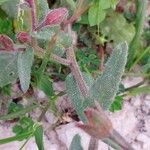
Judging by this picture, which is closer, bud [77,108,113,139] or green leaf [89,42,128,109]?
bud [77,108,113,139]

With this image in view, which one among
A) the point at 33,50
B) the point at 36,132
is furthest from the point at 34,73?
the point at 33,50

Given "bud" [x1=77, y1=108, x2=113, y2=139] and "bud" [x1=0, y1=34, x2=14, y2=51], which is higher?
"bud" [x1=0, y1=34, x2=14, y2=51]

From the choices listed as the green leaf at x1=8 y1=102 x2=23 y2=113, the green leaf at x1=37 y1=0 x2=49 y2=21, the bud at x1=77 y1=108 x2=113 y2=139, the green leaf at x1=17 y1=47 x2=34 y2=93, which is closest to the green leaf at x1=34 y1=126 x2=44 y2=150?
the green leaf at x1=8 y1=102 x2=23 y2=113

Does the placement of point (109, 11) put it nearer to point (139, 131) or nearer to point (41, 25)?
point (139, 131)

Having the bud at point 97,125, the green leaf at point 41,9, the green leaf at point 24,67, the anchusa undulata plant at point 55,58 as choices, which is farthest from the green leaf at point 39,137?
the bud at point 97,125

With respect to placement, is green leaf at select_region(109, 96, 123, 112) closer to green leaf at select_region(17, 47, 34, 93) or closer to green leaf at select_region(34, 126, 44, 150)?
green leaf at select_region(34, 126, 44, 150)

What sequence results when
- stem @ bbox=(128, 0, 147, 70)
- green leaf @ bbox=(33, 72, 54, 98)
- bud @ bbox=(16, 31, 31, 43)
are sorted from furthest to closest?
1. stem @ bbox=(128, 0, 147, 70)
2. green leaf @ bbox=(33, 72, 54, 98)
3. bud @ bbox=(16, 31, 31, 43)

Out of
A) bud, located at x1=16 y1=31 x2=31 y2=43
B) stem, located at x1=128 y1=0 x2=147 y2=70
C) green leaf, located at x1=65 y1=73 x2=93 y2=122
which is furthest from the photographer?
stem, located at x1=128 y1=0 x2=147 y2=70
